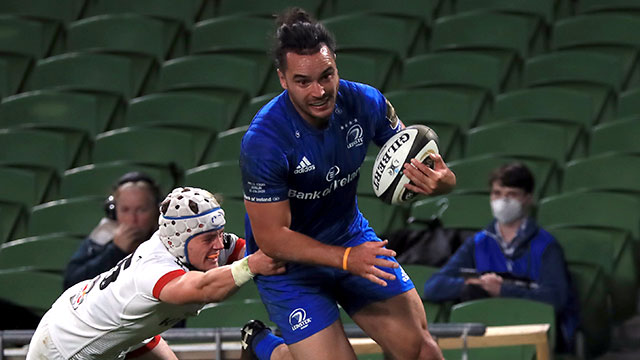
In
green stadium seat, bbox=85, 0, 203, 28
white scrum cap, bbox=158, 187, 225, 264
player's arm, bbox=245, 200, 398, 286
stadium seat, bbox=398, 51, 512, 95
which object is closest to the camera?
player's arm, bbox=245, 200, 398, 286

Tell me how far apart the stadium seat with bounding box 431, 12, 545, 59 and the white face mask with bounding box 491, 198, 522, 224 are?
222 cm

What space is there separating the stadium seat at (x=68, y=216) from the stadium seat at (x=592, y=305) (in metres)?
3.00

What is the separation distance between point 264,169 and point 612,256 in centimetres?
282

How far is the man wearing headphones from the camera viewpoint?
6.09 meters

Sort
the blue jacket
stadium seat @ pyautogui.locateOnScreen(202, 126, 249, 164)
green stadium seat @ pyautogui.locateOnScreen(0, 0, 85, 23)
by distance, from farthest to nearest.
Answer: green stadium seat @ pyautogui.locateOnScreen(0, 0, 85, 23) → stadium seat @ pyautogui.locateOnScreen(202, 126, 249, 164) → the blue jacket

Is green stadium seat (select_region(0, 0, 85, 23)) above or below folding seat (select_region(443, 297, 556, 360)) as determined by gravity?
above

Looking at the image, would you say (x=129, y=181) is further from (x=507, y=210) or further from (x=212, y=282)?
(x=212, y=282)

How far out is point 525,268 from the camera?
237 inches

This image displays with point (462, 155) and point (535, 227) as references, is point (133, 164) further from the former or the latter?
point (535, 227)

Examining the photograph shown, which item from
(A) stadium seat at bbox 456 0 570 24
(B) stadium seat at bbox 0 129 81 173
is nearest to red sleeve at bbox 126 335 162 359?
(B) stadium seat at bbox 0 129 81 173

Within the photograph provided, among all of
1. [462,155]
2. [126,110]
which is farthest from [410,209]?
[126,110]

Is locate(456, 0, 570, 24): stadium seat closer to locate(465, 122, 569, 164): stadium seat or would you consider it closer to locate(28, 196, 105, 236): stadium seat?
locate(465, 122, 569, 164): stadium seat

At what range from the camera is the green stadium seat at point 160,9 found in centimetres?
915

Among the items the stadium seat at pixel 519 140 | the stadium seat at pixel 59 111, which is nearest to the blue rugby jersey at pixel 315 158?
the stadium seat at pixel 519 140
